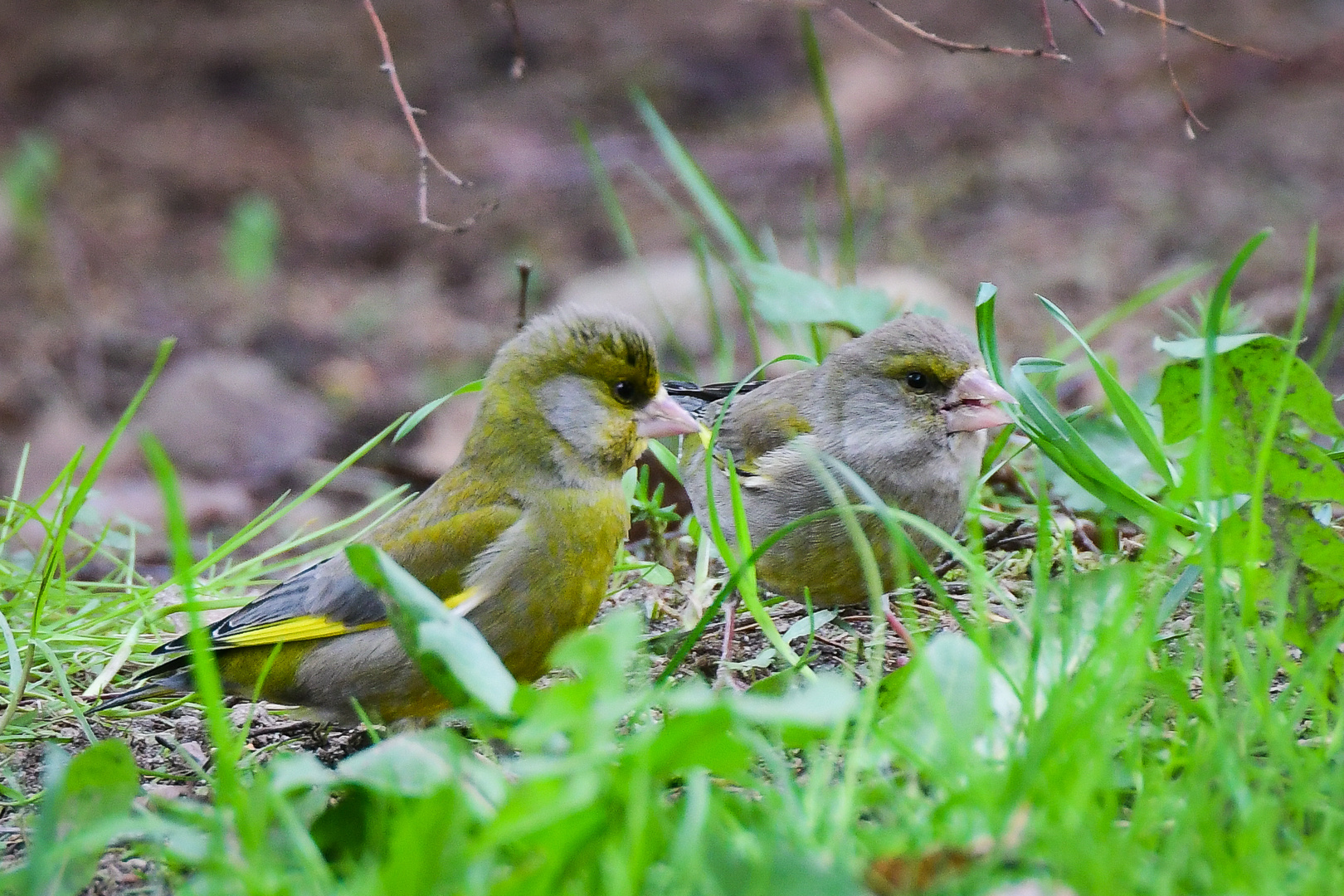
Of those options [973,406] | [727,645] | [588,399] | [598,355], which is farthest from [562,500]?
[973,406]

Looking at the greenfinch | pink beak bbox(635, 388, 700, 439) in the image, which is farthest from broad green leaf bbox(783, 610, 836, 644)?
pink beak bbox(635, 388, 700, 439)

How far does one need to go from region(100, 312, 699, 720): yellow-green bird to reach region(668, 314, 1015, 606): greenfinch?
16.9 inches

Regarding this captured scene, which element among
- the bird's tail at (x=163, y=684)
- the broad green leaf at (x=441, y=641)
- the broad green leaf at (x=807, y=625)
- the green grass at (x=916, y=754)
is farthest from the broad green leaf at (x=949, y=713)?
the bird's tail at (x=163, y=684)

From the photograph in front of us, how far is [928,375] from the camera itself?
3969 millimetres

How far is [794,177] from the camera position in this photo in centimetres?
994

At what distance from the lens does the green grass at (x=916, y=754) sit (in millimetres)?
2027

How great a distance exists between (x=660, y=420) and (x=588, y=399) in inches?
A: 7.9

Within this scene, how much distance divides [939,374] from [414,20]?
9.12 metres

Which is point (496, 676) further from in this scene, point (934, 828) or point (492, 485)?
point (492, 485)

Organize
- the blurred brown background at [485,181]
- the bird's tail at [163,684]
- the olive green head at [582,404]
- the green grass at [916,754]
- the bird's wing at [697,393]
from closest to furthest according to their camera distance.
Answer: the green grass at [916,754] → the bird's tail at [163,684] → the olive green head at [582,404] → the bird's wing at [697,393] → the blurred brown background at [485,181]

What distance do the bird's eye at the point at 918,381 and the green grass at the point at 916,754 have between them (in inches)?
24.6

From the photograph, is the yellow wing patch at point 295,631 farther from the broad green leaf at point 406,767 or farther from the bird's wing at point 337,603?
the broad green leaf at point 406,767

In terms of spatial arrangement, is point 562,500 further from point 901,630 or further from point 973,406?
point 973,406

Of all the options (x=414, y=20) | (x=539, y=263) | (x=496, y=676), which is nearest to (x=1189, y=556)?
(x=496, y=676)
